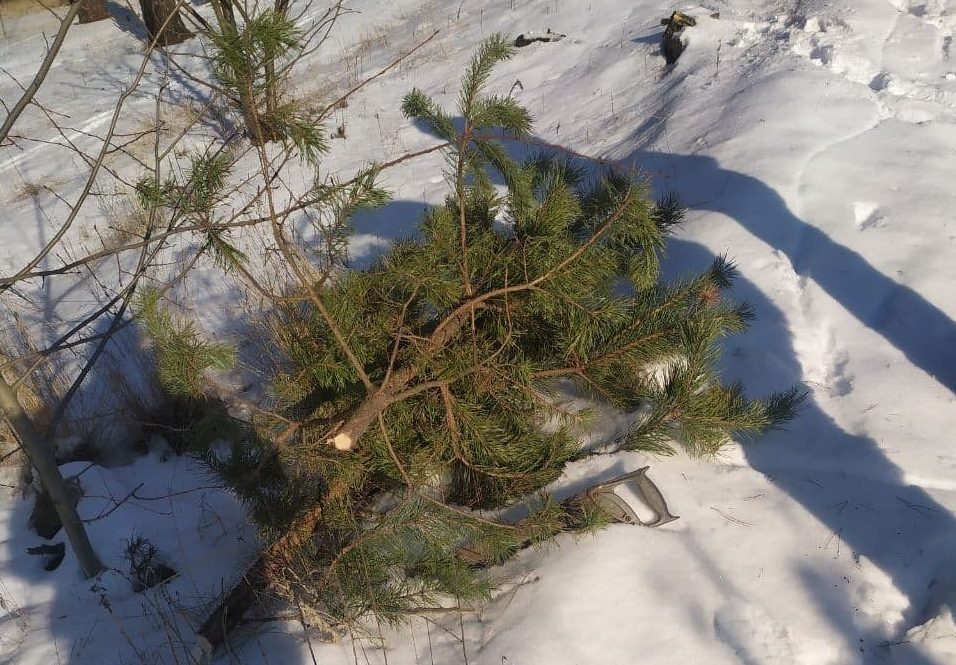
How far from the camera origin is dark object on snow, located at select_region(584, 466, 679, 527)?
2744mm

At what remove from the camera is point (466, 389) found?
112 inches

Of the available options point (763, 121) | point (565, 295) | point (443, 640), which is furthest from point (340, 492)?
point (763, 121)

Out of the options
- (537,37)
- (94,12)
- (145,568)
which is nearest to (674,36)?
(537,37)

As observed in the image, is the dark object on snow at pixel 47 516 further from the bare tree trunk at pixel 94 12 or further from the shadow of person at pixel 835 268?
the bare tree trunk at pixel 94 12

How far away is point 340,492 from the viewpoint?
9.09 feet

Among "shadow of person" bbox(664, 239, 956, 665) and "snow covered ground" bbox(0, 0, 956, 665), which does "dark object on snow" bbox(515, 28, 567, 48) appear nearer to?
"snow covered ground" bbox(0, 0, 956, 665)

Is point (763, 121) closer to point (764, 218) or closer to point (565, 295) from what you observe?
point (764, 218)

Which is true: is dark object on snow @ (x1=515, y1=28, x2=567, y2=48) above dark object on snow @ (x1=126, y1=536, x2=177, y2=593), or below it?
above

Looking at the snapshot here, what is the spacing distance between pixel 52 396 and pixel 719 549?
13.2 ft

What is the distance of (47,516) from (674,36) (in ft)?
20.2

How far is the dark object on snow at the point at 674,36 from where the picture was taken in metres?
6.42

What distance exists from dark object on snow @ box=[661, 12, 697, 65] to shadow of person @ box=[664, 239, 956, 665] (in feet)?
12.8

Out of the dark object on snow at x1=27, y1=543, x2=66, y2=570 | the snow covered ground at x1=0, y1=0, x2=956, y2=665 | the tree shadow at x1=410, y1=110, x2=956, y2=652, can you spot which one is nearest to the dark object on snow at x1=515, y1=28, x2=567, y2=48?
the snow covered ground at x1=0, y1=0, x2=956, y2=665

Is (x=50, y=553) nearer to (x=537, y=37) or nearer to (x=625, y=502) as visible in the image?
(x=625, y=502)
